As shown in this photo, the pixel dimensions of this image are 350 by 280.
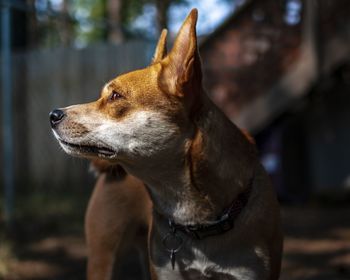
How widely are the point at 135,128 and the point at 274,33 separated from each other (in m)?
5.47

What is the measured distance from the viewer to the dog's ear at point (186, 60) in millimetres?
3406

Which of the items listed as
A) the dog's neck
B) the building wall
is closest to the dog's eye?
the dog's neck

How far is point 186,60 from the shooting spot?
3.43 meters

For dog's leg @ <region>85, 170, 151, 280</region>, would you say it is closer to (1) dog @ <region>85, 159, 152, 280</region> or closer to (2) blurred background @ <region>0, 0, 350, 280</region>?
(1) dog @ <region>85, 159, 152, 280</region>

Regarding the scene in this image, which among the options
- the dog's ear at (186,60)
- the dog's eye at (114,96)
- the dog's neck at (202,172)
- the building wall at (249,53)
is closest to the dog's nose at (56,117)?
the dog's eye at (114,96)

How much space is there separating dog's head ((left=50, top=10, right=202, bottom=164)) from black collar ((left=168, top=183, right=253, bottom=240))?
42 cm

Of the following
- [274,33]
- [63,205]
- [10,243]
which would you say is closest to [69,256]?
[10,243]

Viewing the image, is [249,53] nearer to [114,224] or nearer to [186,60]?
[114,224]

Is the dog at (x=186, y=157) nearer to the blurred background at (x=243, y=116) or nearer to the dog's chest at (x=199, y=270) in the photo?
the dog's chest at (x=199, y=270)

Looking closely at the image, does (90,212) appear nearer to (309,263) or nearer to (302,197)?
(309,263)

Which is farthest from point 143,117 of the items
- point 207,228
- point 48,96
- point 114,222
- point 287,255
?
point 48,96

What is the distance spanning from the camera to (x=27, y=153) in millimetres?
10664

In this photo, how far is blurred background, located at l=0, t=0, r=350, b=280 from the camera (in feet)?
22.9

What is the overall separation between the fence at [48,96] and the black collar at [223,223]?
6637 mm
